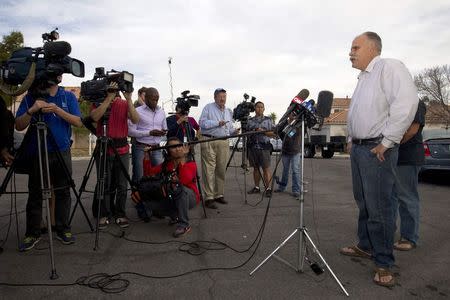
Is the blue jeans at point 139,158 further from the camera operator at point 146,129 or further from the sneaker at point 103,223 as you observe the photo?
the sneaker at point 103,223

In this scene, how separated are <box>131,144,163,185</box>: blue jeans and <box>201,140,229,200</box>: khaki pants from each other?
0.86 m

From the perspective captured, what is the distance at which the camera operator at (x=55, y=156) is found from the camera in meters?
3.96

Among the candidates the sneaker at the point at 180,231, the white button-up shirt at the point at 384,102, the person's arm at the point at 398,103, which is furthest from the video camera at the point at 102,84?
the person's arm at the point at 398,103

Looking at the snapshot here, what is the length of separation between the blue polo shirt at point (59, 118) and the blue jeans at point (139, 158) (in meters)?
1.35

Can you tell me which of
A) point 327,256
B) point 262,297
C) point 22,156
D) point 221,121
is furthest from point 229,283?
point 221,121

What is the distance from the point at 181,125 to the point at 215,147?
0.90 meters

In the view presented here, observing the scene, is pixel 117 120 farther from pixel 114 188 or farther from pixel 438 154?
pixel 438 154

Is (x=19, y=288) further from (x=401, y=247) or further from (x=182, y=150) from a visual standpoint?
(x=401, y=247)

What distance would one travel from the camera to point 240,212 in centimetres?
600

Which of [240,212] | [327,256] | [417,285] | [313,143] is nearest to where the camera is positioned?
[417,285]

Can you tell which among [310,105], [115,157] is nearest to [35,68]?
[115,157]

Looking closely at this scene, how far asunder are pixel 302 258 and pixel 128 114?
2.87m

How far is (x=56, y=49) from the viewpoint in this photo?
145 inches

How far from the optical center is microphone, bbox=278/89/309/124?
3.24m
